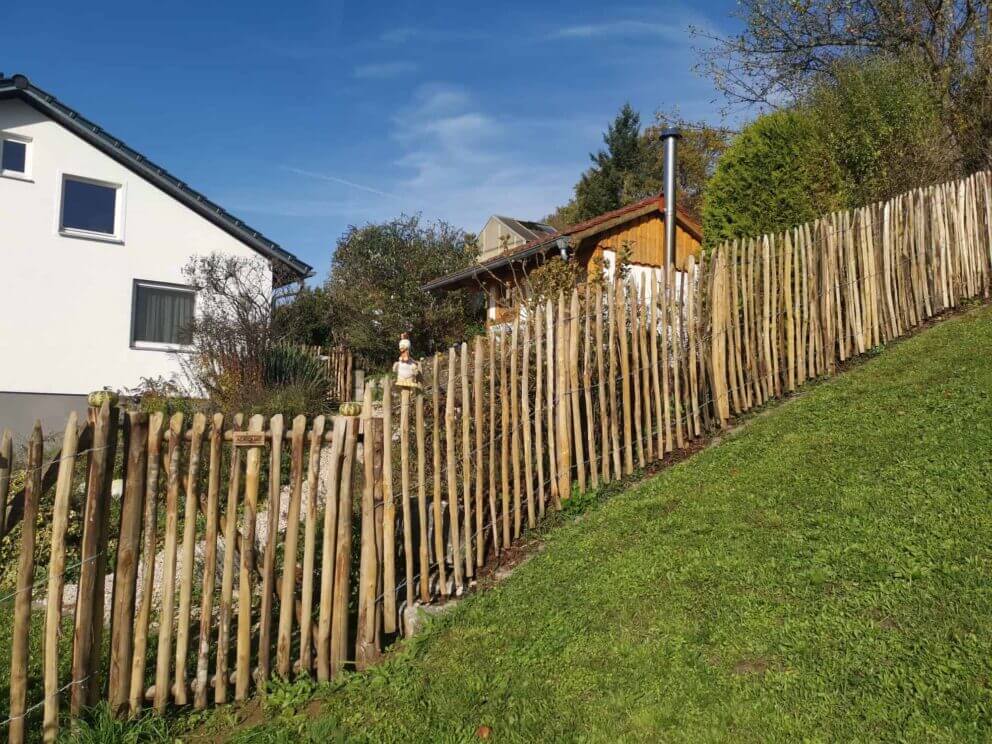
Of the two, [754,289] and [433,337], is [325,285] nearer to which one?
[433,337]

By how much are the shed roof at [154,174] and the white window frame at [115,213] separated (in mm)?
581

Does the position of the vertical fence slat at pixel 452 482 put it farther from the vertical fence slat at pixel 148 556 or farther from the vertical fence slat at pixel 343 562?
the vertical fence slat at pixel 148 556

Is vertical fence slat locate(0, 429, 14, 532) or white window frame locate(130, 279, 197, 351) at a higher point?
white window frame locate(130, 279, 197, 351)

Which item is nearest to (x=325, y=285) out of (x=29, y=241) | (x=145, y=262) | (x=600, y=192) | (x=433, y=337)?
(x=433, y=337)

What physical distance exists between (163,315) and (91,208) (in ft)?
8.57

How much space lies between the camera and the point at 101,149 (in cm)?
1543

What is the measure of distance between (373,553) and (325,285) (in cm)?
2279

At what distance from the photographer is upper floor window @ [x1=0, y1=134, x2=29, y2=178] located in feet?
46.9

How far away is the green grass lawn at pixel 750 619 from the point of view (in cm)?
288

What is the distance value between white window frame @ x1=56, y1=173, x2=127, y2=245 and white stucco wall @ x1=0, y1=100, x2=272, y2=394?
6 cm

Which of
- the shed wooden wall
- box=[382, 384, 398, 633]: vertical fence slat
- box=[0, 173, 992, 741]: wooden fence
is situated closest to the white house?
the shed wooden wall

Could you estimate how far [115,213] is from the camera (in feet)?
51.5

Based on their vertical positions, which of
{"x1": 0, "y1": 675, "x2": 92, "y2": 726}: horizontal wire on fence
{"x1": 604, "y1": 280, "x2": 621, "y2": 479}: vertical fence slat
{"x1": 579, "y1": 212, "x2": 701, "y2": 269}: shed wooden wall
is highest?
{"x1": 579, "y1": 212, "x2": 701, "y2": 269}: shed wooden wall

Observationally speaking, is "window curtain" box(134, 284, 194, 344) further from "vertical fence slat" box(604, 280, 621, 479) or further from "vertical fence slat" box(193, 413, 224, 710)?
"vertical fence slat" box(193, 413, 224, 710)
